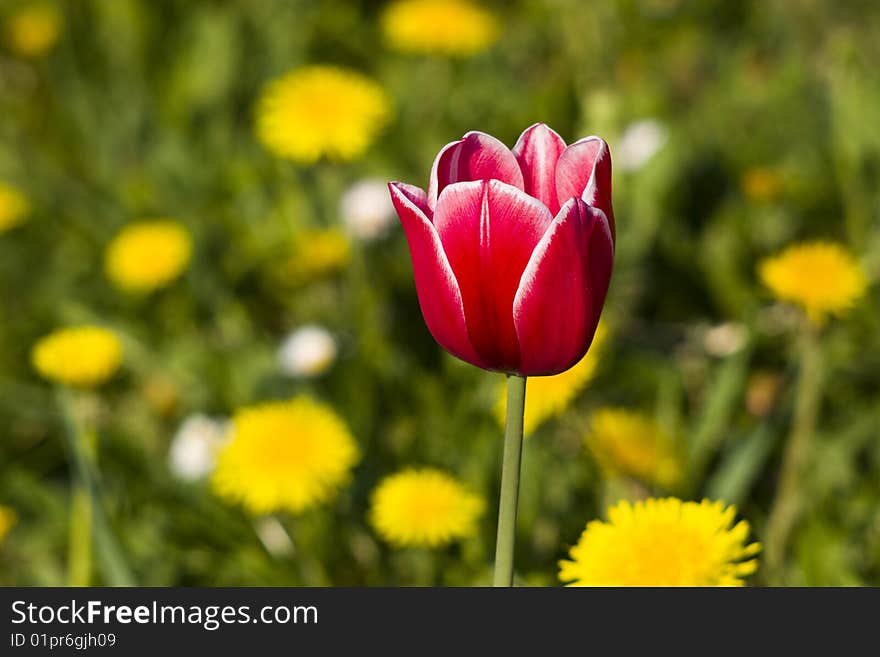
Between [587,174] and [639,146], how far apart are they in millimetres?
1158

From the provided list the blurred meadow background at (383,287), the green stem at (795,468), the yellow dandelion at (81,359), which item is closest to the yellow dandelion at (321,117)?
the blurred meadow background at (383,287)

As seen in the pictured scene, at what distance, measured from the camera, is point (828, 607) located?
815 mm

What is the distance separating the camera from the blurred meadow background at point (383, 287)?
4.30ft

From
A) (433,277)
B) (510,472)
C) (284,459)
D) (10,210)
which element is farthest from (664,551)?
(10,210)

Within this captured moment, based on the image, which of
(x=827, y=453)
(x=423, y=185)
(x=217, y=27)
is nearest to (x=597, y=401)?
(x=827, y=453)

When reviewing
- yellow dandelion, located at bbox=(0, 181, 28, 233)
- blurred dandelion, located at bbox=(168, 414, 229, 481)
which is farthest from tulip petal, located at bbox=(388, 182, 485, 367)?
yellow dandelion, located at bbox=(0, 181, 28, 233)

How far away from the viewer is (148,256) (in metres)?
1.77

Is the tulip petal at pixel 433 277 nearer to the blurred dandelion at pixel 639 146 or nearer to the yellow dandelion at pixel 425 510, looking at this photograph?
the yellow dandelion at pixel 425 510

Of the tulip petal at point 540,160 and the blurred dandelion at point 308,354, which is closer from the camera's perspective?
the tulip petal at point 540,160

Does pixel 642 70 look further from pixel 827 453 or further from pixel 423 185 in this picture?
pixel 827 453

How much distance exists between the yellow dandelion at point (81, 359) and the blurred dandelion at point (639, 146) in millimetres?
858

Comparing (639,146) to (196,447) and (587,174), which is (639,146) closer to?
(196,447)

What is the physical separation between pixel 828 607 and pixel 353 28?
2.00m

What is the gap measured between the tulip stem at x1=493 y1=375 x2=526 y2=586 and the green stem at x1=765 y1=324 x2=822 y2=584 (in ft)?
1.85
